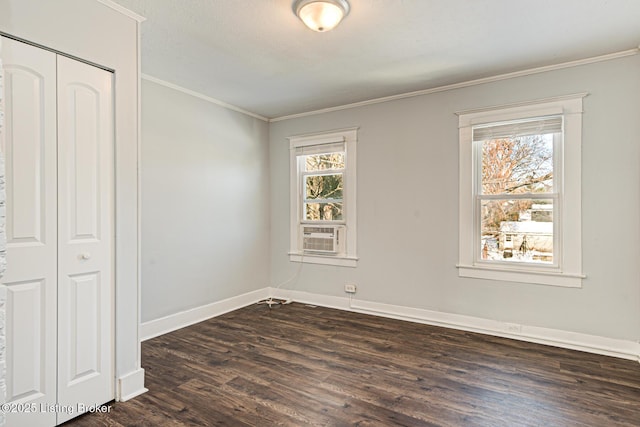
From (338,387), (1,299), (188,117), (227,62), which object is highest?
(227,62)

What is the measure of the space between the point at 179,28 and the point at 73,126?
3.50 ft

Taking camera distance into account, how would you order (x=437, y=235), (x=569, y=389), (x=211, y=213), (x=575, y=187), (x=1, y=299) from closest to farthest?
1. (x=1, y=299)
2. (x=569, y=389)
3. (x=575, y=187)
4. (x=437, y=235)
5. (x=211, y=213)

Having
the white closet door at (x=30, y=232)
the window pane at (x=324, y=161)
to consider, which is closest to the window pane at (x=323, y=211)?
the window pane at (x=324, y=161)

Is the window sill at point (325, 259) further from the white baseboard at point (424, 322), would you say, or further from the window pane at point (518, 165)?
the window pane at point (518, 165)

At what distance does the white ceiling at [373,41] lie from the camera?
230cm

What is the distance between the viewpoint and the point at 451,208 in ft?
12.2

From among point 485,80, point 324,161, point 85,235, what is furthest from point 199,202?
point 485,80

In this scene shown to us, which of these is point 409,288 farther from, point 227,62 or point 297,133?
point 227,62

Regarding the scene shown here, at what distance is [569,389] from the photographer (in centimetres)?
241

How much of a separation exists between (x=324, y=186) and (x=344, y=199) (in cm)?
36

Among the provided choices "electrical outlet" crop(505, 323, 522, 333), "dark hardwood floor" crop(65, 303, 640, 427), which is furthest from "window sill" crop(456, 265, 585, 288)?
"dark hardwood floor" crop(65, 303, 640, 427)

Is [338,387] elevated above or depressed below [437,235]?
below

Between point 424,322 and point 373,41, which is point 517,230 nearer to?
point 424,322

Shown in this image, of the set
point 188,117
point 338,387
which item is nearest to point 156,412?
point 338,387
